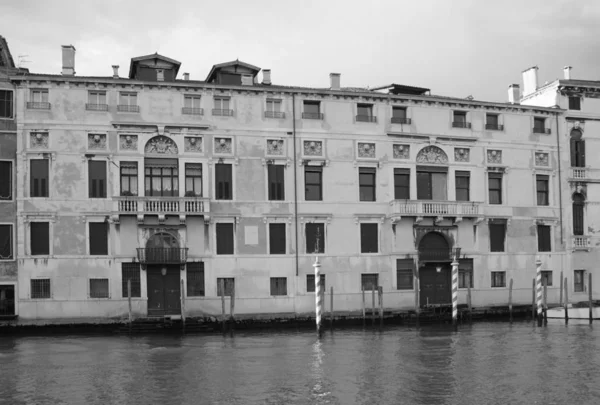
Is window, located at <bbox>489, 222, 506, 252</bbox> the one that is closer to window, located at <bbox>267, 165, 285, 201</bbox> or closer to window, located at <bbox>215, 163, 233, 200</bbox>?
window, located at <bbox>267, 165, 285, 201</bbox>

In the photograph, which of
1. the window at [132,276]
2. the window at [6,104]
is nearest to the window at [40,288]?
the window at [132,276]

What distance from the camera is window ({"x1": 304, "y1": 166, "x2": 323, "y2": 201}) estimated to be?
3481 centimetres

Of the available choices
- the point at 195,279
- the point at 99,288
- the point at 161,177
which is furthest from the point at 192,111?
the point at 99,288

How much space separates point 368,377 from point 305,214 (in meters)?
14.4

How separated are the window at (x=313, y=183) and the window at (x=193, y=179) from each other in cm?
456

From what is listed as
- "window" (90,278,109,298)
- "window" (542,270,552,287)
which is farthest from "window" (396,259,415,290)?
"window" (90,278,109,298)

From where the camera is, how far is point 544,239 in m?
38.3

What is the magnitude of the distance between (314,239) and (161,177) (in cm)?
699

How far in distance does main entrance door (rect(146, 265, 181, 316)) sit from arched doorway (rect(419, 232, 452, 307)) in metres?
10.8

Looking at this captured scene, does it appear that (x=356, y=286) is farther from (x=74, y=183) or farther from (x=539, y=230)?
(x=74, y=183)

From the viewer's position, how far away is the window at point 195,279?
109 feet

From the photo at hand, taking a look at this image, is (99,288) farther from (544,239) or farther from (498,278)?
(544,239)

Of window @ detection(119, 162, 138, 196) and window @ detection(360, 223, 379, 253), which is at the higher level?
window @ detection(119, 162, 138, 196)

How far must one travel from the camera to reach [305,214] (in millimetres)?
34500
